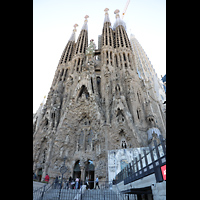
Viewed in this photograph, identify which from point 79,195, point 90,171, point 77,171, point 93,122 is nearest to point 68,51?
point 93,122

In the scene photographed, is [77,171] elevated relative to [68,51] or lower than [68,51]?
lower

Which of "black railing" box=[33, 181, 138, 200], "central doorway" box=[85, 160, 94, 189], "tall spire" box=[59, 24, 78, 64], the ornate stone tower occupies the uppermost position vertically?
"tall spire" box=[59, 24, 78, 64]

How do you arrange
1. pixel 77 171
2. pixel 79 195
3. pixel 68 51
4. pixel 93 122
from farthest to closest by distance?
pixel 68 51, pixel 93 122, pixel 77 171, pixel 79 195

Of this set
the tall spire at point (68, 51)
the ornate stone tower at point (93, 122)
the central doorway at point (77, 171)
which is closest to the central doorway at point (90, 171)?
the ornate stone tower at point (93, 122)

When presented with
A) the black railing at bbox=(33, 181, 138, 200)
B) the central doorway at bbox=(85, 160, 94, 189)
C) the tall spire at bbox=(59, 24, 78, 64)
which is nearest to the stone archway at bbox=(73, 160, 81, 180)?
the central doorway at bbox=(85, 160, 94, 189)

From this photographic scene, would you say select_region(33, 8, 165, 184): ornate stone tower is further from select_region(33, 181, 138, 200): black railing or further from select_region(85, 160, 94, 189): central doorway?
select_region(33, 181, 138, 200): black railing

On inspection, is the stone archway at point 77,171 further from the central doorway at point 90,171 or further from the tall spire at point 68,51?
the tall spire at point 68,51

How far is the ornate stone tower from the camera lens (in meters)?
16.3

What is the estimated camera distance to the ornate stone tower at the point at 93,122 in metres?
16.3

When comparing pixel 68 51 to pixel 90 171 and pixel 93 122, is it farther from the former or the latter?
pixel 90 171

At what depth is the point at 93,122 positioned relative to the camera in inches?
751

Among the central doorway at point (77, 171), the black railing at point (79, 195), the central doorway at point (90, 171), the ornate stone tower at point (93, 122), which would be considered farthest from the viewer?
the central doorway at point (77, 171)
